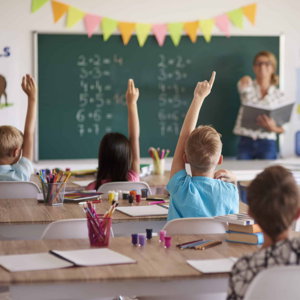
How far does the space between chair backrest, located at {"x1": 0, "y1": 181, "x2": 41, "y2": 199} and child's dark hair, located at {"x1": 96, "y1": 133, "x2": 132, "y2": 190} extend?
16.2 inches

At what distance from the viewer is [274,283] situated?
3.46ft

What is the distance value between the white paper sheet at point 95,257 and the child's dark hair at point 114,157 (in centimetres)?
151

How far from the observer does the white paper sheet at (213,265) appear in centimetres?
123

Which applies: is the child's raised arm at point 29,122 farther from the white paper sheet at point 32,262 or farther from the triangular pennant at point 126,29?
the triangular pennant at point 126,29

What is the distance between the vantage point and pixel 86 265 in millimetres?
1262

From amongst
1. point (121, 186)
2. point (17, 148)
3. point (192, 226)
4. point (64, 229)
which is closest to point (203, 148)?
point (192, 226)

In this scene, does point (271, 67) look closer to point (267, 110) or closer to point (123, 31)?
point (267, 110)

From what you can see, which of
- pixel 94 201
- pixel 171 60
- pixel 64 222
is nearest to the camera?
pixel 64 222

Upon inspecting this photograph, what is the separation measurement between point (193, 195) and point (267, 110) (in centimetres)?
363

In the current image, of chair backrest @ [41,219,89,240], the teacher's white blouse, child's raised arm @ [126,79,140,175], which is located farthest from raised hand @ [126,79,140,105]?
the teacher's white blouse

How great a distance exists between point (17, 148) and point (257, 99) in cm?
329

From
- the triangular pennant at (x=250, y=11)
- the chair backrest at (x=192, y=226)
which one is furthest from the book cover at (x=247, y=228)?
the triangular pennant at (x=250, y=11)

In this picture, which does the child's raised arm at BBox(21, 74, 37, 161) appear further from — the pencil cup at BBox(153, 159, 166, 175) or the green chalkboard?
the green chalkboard

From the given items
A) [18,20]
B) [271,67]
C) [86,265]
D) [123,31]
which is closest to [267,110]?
[271,67]
